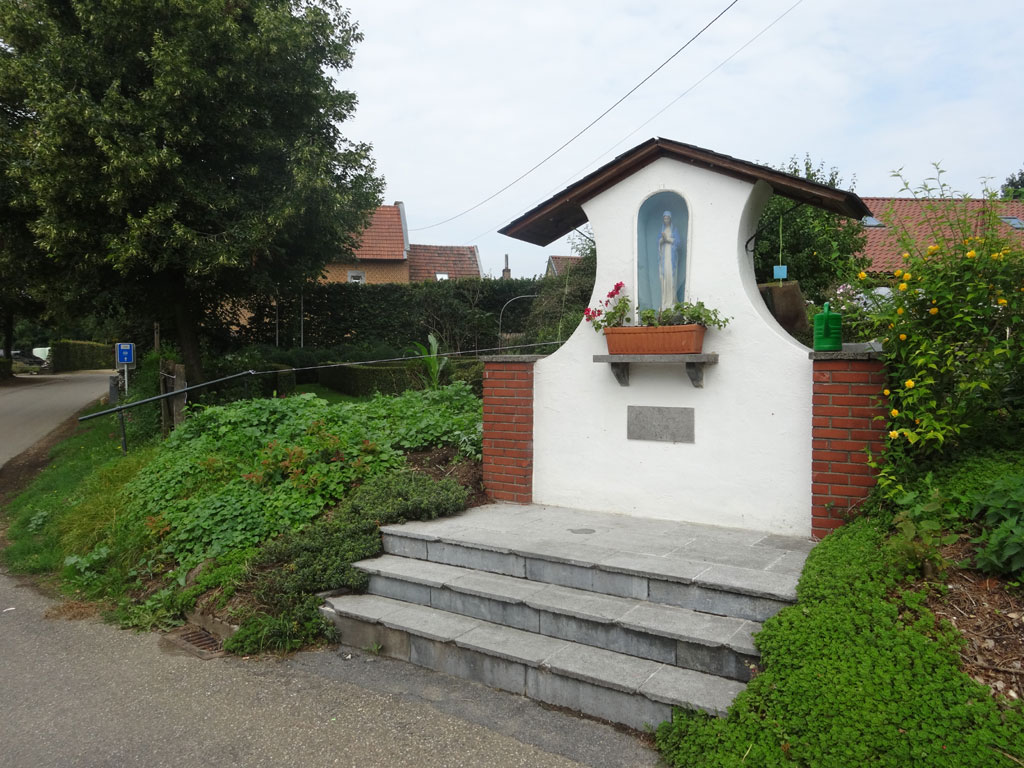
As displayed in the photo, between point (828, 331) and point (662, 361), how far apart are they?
3.64 ft

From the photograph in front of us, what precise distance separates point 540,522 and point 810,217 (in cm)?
844

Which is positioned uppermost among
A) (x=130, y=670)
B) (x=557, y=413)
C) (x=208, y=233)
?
(x=208, y=233)

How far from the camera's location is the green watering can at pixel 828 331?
4680 millimetres

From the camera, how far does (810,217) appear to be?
11508mm

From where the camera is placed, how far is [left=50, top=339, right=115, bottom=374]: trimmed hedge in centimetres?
3538

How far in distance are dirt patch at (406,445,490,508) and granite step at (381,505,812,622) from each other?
35 cm

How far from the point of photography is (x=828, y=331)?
15.4ft

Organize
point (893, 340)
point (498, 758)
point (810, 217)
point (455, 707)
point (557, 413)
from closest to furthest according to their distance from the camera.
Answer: point (498, 758), point (455, 707), point (893, 340), point (557, 413), point (810, 217)

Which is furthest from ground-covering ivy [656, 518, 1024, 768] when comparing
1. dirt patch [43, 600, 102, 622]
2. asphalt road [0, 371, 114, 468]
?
asphalt road [0, 371, 114, 468]

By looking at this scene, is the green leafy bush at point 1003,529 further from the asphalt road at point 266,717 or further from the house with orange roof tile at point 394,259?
the house with orange roof tile at point 394,259

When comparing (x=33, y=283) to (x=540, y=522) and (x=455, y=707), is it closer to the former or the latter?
(x=540, y=522)

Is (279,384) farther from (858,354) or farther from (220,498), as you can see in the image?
(858,354)

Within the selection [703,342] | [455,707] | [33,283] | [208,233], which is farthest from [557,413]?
[33,283]

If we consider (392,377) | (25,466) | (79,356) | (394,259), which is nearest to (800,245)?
(392,377)
